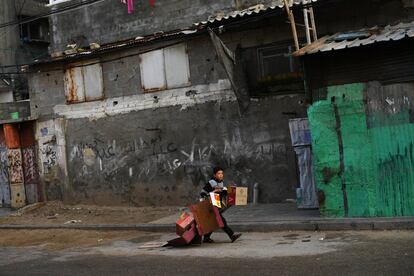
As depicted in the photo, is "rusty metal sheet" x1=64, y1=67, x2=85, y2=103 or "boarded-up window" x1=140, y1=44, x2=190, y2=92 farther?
"rusty metal sheet" x1=64, y1=67, x2=85, y2=103

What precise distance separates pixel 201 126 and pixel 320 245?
7.36 metres

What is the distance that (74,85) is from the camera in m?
18.8

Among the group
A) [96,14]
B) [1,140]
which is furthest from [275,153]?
[1,140]

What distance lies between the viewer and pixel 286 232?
36.9ft

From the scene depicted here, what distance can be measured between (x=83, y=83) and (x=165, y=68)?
3419mm

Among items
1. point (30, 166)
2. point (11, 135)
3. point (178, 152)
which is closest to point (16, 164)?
point (30, 166)

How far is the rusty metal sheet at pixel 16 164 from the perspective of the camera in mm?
20625

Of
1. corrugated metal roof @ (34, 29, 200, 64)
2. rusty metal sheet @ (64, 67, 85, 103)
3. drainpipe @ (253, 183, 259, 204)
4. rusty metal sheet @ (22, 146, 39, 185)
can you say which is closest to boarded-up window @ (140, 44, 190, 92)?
corrugated metal roof @ (34, 29, 200, 64)

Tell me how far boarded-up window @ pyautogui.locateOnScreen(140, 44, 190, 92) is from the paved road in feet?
20.6

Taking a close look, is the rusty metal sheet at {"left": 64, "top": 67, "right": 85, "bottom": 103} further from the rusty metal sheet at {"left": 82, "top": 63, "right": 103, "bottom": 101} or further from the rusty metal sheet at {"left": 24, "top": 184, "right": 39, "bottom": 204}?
the rusty metal sheet at {"left": 24, "top": 184, "right": 39, "bottom": 204}

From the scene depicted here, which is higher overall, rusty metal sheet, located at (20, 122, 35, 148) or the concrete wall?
rusty metal sheet, located at (20, 122, 35, 148)

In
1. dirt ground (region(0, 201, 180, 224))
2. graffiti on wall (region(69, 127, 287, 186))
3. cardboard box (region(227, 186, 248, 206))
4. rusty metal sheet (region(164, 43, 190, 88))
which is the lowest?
dirt ground (region(0, 201, 180, 224))

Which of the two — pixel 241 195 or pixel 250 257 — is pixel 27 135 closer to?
pixel 241 195

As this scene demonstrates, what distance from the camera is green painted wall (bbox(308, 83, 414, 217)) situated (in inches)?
434
